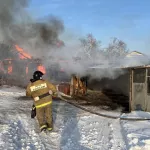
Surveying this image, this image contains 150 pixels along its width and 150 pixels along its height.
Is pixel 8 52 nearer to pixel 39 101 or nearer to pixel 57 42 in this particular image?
pixel 57 42

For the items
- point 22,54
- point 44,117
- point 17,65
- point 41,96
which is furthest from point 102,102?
point 17,65

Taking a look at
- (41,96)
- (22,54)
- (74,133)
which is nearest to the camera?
(41,96)

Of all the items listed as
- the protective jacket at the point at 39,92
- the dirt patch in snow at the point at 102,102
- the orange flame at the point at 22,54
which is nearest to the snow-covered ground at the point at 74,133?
the protective jacket at the point at 39,92

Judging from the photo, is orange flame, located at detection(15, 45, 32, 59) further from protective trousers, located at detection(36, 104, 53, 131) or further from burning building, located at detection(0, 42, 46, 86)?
protective trousers, located at detection(36, 104, 53, 131)

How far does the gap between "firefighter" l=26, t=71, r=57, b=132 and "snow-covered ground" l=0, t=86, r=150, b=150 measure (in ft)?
1.50

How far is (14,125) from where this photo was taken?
330 inches

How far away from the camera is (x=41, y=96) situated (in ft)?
25.6

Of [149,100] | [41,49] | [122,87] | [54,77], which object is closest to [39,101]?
[149,100]

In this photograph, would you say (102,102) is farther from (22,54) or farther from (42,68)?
(22,54)

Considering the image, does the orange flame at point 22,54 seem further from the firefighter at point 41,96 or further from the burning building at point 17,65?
the firefighter at point 41,96

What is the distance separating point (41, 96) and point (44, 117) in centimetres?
67

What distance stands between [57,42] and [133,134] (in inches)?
650

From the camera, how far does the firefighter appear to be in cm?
779

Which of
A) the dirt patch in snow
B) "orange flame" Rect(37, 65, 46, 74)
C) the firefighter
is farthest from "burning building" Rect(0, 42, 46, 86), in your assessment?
the firefighter
